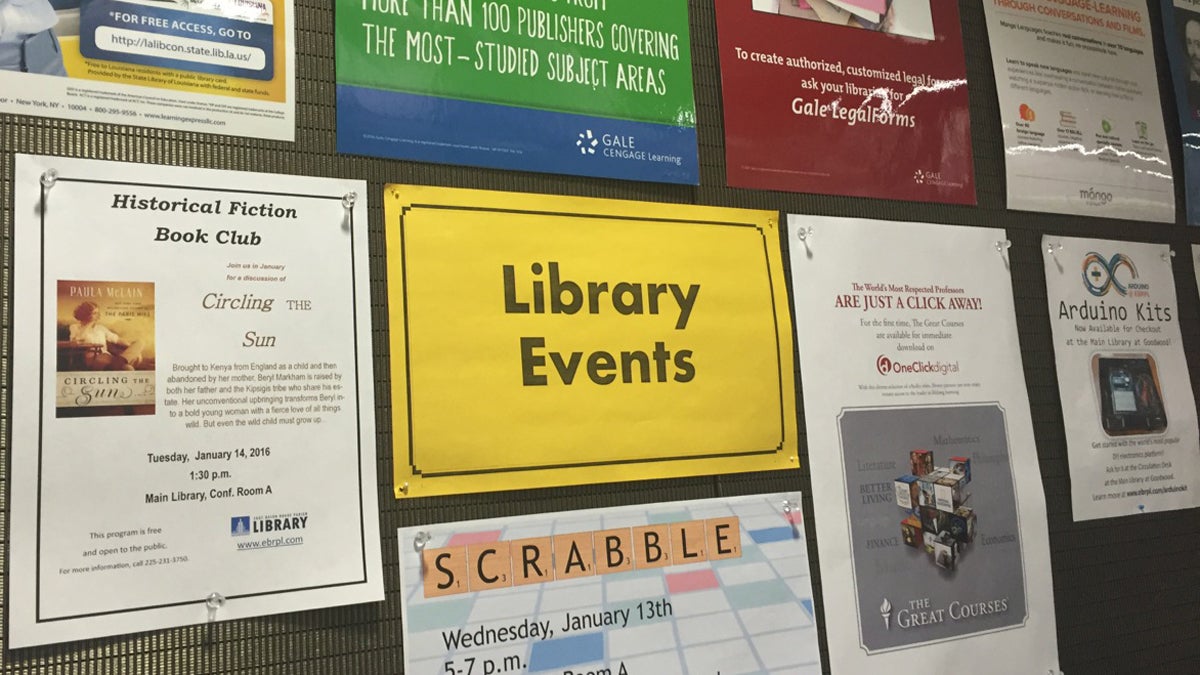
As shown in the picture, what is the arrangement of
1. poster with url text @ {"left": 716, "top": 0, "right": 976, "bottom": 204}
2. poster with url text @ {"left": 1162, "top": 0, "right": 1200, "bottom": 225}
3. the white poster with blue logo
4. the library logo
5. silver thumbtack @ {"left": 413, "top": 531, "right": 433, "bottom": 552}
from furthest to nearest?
poster with url text @ {"left": 1162, "top": 0, "right": 1200, "bottom": 225}, the white poster with blue logo, poster with url text @ {"left": 716, "top": 0, "right": 976, "bottom": 204}, the library logo, silver thumbtack @ {"left": 413, "top": 531, "right": 433, "bottom": 552}

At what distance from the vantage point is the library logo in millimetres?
986

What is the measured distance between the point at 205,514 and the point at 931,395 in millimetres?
895

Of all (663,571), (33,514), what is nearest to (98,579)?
(33,514)

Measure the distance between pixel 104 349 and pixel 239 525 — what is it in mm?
201

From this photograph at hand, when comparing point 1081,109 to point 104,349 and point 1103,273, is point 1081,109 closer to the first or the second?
point 1103,273

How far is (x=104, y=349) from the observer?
0.77m

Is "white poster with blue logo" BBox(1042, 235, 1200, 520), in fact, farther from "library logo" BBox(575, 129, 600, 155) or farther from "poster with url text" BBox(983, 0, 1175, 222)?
"library logo" BBox(575, 129, 600, 155)

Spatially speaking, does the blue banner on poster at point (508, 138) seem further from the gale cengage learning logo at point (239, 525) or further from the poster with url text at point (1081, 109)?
the poster with url text at point (1081, 109)

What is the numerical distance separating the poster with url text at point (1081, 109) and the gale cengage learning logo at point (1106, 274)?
7 cm

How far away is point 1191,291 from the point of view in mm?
1390

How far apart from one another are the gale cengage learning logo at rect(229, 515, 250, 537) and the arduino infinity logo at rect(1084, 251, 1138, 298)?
3.96ft

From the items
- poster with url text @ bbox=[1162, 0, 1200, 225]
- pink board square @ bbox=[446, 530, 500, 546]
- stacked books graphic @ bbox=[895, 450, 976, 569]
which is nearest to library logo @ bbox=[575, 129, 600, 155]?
pink board square @ bbox=[446, 530, 500, 546]

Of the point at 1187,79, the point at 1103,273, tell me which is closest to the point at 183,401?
the point at 1103,273

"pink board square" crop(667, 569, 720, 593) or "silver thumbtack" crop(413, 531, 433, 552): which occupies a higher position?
"silver thumbtack" crop(413, 531, 433, 552)
